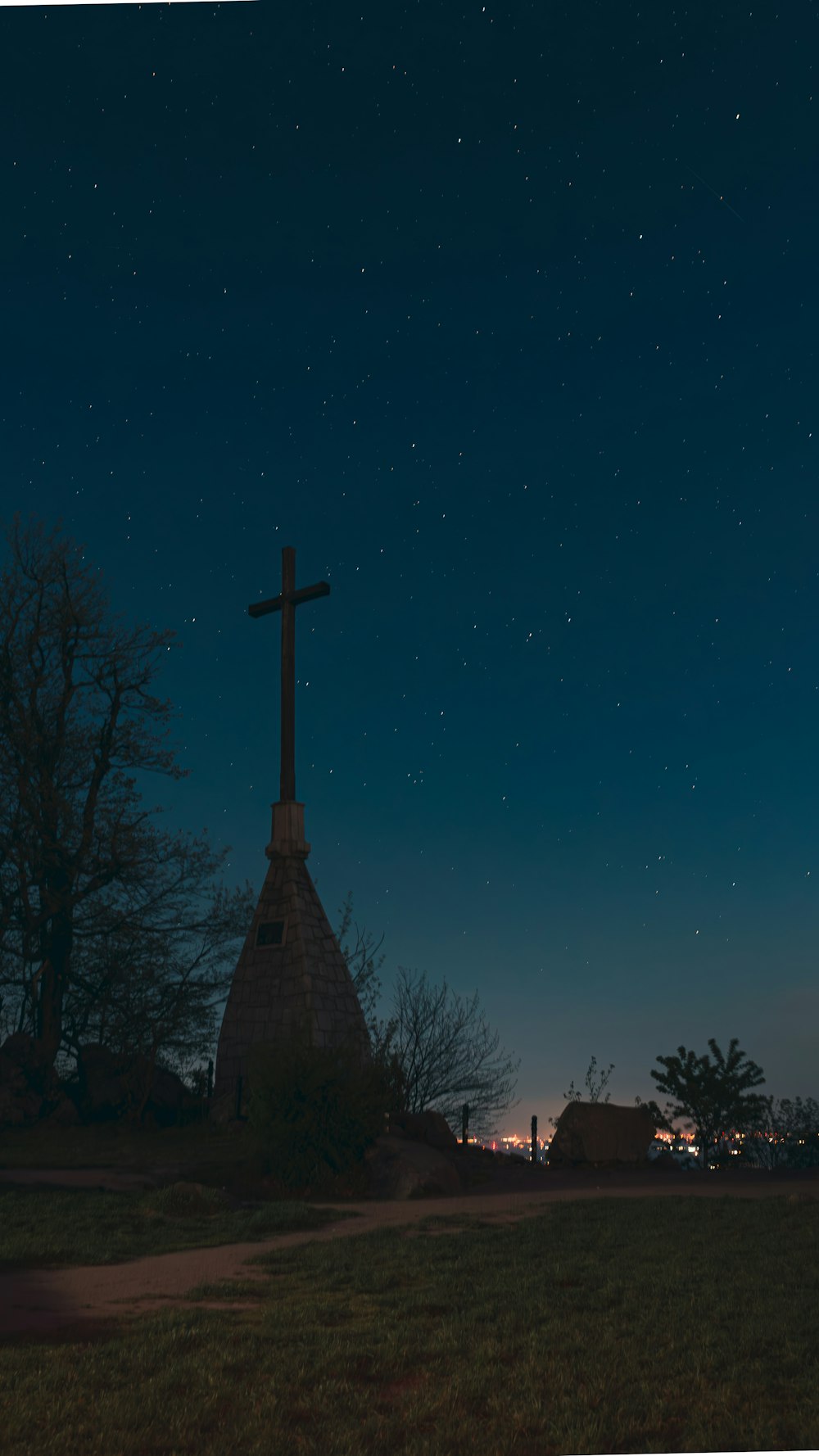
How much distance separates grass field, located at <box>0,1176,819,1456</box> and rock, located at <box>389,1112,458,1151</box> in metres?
9.01

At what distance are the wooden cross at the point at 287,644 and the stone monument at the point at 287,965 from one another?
2 cm

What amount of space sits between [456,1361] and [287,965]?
15039 mm

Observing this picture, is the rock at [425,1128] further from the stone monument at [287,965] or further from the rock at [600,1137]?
the stone monument at [287,965]

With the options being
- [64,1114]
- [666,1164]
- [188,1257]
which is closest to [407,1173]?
[188,1257]

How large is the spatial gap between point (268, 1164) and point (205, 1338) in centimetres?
839

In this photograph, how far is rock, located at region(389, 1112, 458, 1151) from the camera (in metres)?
17.7

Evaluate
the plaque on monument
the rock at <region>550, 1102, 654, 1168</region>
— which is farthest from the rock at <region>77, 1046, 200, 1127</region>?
the rock at <region>550, 1102, 654, 1168</region>

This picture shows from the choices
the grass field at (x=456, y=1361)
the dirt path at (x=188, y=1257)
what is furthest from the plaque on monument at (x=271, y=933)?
the grass field at (x=456, y=1361)

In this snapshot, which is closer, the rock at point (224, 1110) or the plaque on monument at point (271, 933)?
the rock at point (224, 1110)

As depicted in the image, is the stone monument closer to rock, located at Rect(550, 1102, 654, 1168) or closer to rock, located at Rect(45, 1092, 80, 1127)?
rock, located at Rect(45, 1092, 80, 1127)

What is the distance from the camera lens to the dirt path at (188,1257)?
6.86 metres

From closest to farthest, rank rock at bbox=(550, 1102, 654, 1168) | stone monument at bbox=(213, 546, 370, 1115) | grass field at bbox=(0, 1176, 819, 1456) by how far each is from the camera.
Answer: grass field at bbox=(0, 1176, 819, 1456), rock at bbox=(550, 1102, 654, 1168), stone monument at bbox=(213, 546, 370, 1115)

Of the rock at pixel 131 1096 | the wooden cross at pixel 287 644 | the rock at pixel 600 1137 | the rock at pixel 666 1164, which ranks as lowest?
the rock at pixel 666 1164

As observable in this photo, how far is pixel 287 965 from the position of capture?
20.4 metres
